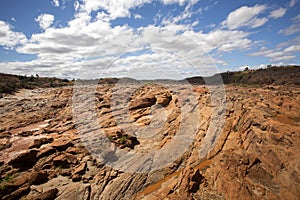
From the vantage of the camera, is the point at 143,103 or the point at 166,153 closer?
the point at 166,153

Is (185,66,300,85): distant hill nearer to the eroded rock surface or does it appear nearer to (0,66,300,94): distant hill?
(0,66,300,94): distant hill

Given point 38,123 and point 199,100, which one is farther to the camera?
point 38,123

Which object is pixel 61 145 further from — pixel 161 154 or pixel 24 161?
pixel 161 154

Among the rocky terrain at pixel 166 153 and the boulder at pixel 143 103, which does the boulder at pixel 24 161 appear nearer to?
the rocky terrain at pixel 166 153

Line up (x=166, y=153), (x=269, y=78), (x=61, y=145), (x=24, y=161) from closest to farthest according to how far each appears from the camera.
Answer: (x=24, y=161) → (x=61, y=145) → (x=166, y=153) → (x=269, y=78)

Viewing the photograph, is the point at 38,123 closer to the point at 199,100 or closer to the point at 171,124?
the point at 171,124

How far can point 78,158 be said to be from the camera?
12.7 m

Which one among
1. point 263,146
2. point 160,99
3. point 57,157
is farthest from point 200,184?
point 160,99

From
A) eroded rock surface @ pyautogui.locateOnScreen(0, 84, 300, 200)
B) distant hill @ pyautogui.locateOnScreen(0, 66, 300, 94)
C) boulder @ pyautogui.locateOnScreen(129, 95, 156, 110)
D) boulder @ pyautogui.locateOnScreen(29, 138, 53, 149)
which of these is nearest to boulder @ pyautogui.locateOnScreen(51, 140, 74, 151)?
eroded rock surface @ pyautogui.locateOnScreen(0, 84, 300, 200)

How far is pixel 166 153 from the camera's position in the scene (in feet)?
45.5

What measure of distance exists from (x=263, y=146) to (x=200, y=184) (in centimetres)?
384

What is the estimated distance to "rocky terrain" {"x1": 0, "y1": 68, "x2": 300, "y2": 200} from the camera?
8.52 m

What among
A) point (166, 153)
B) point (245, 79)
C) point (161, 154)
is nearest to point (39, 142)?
point (161, 154)

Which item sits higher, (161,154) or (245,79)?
(245,79)
